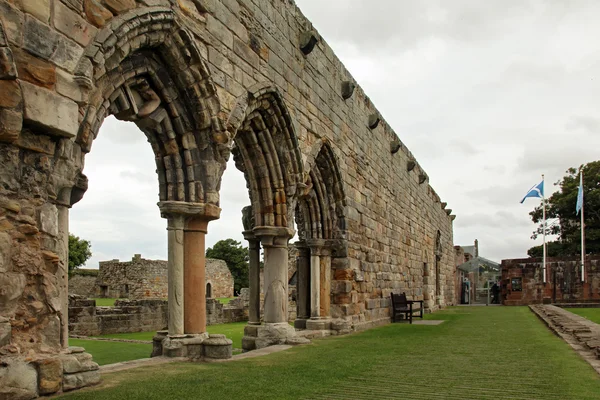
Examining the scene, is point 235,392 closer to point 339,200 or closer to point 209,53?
point 209,53

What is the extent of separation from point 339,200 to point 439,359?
5396 mm

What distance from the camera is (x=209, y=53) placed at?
24.3ft

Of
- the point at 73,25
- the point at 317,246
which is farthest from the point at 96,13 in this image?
the point at 317,246

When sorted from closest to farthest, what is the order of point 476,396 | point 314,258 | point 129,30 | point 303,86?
point 476,396, point 129,30, point 303,86, point 314,258

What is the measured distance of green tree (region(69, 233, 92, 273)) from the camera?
A: 45750 mm

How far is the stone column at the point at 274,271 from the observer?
933cm

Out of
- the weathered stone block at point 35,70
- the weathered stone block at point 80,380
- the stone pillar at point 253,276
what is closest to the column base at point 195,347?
the weathered stone block at point 80,380

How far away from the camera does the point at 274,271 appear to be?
9.38 metres

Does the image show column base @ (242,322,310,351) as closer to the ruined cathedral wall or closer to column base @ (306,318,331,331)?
column base @ (306,318,331,331)

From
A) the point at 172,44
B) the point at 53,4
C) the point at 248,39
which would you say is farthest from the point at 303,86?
the point at 53,4

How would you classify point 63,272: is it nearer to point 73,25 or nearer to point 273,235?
Result: point 73,25

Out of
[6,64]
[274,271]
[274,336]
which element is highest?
[6,64]

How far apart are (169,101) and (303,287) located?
5492 millimetres

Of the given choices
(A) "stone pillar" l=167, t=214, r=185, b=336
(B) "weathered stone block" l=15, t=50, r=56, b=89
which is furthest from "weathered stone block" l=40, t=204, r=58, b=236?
(A) "stone pillar" l=167, t=214, r=185, b=336
